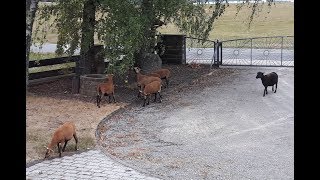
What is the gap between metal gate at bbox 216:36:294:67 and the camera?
832 inches

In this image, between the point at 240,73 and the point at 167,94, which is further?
the point at 240,73

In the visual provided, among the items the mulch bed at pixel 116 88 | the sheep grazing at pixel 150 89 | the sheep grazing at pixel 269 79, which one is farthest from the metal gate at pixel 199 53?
the sheep grazing at pixel 150 89

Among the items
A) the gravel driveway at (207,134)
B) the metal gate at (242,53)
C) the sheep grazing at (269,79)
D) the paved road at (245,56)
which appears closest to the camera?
the gravel driveway at (207,134)

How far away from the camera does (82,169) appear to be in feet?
23.6

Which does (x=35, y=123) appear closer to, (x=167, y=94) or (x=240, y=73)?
(x=167, y=94)

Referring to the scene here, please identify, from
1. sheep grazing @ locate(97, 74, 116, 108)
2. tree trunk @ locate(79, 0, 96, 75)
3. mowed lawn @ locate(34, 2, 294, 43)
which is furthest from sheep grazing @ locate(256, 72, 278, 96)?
mowed lawn @ locate(34, 2, 294, 43)

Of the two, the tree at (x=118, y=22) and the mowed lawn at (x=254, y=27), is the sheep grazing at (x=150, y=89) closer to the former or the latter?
the tree at (x=118, y=22)

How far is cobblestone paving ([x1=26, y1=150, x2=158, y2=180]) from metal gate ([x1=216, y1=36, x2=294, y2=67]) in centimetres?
1210

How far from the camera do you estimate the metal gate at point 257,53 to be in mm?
21141

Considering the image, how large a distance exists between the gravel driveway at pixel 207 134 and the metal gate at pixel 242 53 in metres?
4.95

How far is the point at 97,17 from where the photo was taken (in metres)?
14.3

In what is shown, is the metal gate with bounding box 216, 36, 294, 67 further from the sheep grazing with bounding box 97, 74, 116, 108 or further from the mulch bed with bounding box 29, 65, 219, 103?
the sheep grazing with bounding box 97, 74, 116, 108
